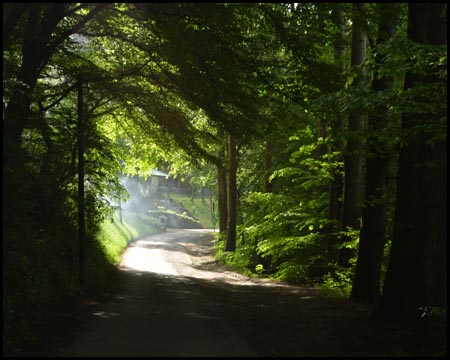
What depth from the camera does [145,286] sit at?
59.8ft

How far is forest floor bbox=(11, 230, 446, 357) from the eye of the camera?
819 centimetres

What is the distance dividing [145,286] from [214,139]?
6.08m

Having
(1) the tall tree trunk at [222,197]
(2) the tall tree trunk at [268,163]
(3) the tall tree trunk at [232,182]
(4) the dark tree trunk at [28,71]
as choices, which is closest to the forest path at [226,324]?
(4) the dark tree trunk at [28,71]

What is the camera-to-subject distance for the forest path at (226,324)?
8.28 m

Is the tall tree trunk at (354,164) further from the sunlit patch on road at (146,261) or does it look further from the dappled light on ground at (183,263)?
the sunlit patch on road at (146,261)

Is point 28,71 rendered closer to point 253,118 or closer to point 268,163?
point 253,118

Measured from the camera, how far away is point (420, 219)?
31.4ft

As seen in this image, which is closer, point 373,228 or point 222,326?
point 222,326

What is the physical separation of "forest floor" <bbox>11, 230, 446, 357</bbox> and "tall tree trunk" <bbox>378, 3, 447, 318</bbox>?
0.73m

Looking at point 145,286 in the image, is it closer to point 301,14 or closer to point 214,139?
point 214,139

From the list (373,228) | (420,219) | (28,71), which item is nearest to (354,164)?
(373,228)

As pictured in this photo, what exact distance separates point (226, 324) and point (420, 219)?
4.64 metres

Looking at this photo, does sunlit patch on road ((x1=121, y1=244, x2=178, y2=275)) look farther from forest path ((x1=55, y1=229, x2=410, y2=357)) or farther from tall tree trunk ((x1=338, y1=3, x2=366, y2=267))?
tall tree trunk ((x1=338, y1=3, x2=366, y2=267))

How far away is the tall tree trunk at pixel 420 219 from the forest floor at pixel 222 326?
727mm
